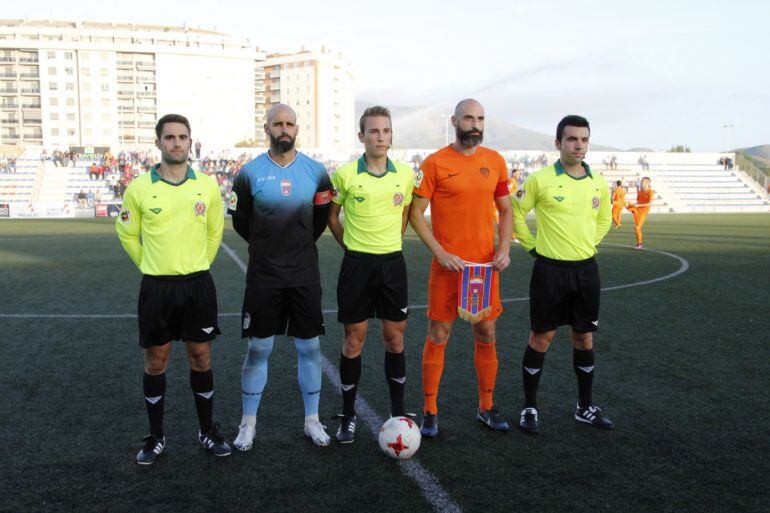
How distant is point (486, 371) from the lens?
4.68 meters

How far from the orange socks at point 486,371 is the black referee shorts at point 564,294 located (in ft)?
1.29

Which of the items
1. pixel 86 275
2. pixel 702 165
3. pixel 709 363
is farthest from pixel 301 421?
pixel 702 165

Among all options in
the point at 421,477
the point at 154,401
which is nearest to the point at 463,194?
the point at 421,477

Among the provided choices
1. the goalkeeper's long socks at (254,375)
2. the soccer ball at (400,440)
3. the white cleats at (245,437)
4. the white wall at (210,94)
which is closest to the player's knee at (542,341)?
the soccer ball at (400,440)

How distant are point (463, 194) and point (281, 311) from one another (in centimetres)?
147

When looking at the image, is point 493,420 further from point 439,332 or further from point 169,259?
point 169,259

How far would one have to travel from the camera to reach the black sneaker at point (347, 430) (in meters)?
4.30

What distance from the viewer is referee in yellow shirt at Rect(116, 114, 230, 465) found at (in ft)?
13.1

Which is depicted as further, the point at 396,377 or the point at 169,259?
the point at 396,377

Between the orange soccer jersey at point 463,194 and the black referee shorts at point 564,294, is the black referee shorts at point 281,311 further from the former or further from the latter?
the black referee shorts at point 564,294

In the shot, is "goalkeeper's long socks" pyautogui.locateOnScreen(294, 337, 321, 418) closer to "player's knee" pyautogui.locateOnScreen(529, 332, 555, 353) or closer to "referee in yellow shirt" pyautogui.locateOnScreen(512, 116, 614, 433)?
"referee in yellow shirt" pyautogui.locateOnScreen(512, 116, 614, 433)

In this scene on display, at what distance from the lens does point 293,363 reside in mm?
6172

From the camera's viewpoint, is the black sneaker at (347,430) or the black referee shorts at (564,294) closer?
the black sneaker at (347,430)

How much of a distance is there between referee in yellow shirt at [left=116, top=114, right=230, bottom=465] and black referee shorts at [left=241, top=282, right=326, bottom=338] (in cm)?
24
